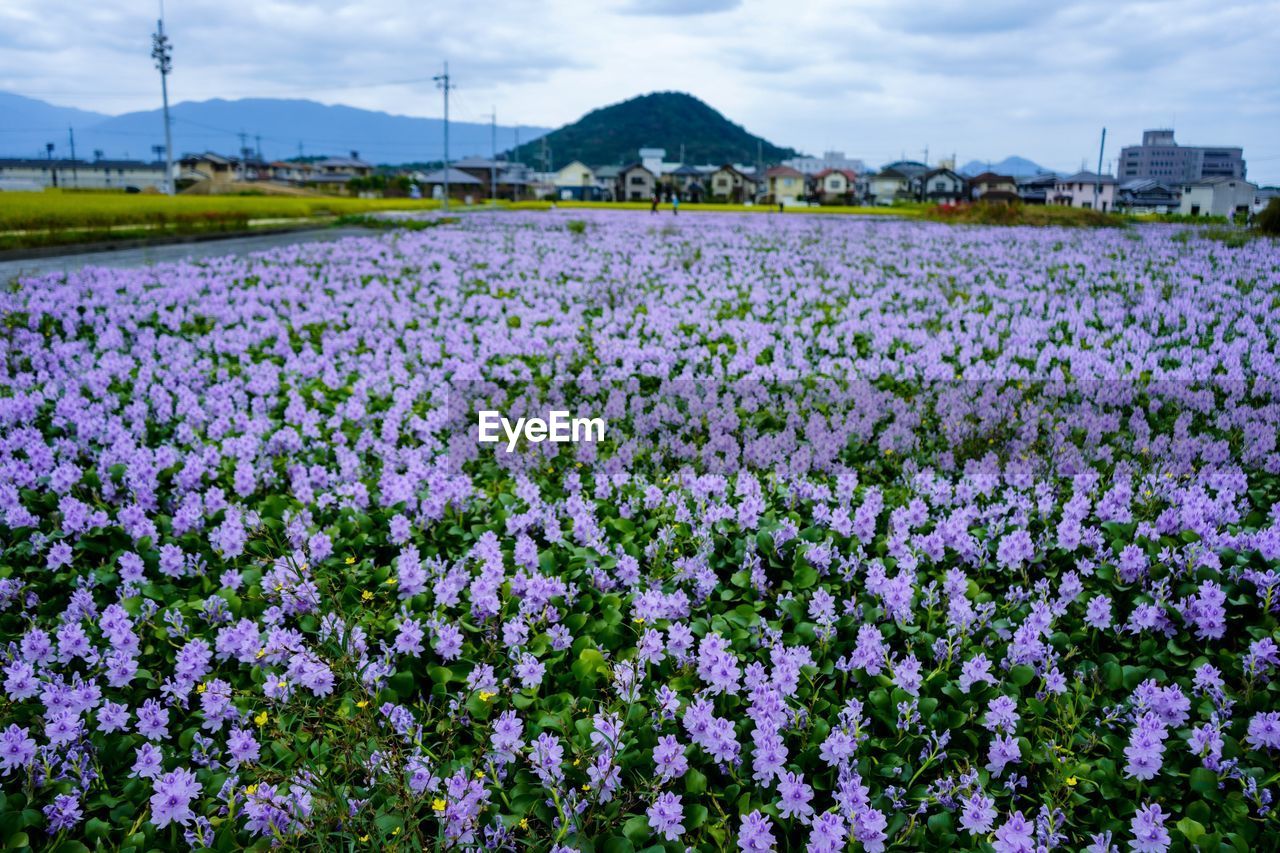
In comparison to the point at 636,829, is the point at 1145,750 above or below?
above

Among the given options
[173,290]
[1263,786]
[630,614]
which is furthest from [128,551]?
[173,290]

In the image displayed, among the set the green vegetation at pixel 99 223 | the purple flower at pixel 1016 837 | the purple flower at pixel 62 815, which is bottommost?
the purple flower at pixel 62 815

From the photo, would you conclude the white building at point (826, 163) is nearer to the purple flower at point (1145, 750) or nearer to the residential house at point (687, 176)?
the residential house at point (687, 176)

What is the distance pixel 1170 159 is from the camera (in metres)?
160

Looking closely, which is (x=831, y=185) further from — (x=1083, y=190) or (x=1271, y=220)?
(x=1271, y=220)

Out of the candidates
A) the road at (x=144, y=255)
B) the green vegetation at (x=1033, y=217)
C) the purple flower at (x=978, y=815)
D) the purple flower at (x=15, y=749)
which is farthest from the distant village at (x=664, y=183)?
the purple flower at (x=978, y=815)

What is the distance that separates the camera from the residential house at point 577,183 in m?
110

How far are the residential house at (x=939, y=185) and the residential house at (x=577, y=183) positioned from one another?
43.6 meters

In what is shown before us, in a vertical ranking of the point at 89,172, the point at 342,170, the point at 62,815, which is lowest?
the point at 62,815

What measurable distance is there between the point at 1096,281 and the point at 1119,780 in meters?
12.7

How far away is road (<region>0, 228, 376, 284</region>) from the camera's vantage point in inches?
642

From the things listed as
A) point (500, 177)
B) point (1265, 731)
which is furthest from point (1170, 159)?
point (1265, 731)

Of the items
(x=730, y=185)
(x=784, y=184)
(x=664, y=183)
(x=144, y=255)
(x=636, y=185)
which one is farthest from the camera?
(x=784, y=184)

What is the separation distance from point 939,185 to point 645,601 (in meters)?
114
